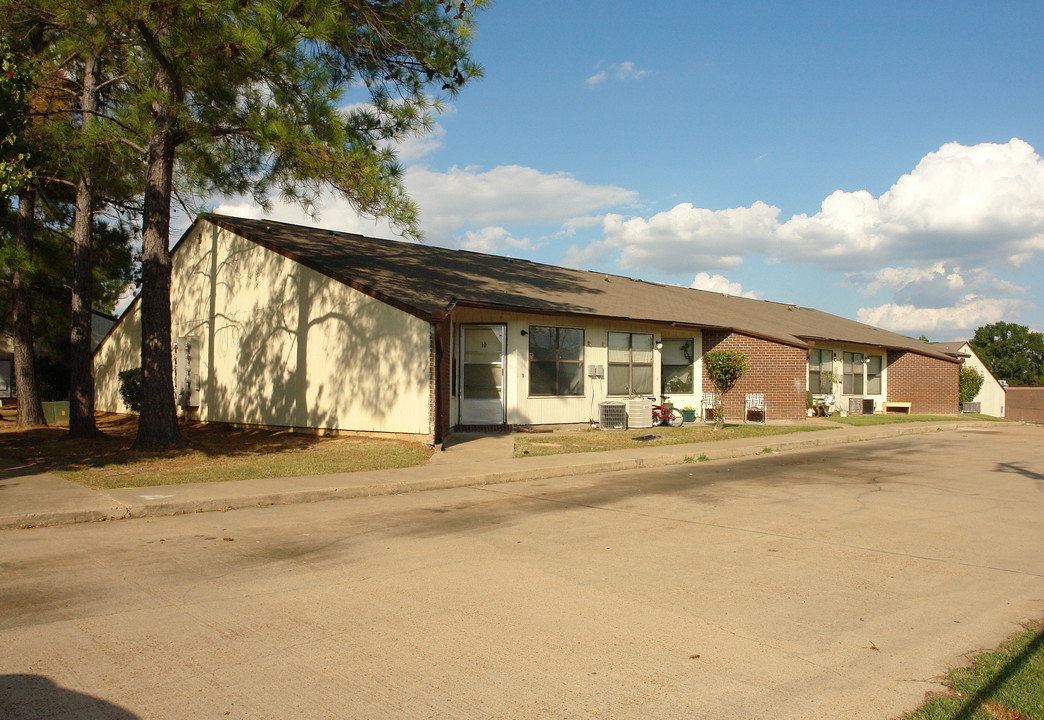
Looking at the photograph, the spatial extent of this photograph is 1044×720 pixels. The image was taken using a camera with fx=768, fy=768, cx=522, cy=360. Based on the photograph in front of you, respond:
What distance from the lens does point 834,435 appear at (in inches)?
765

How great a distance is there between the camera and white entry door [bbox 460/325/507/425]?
18.5 m

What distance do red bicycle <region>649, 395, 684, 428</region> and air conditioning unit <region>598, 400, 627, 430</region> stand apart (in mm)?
1717

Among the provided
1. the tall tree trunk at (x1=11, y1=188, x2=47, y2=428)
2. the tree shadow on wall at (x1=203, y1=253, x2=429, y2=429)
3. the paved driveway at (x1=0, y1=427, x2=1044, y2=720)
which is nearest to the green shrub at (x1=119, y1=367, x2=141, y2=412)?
the tall tree trunk at (x1=11, y1=188, x2=47, y2=428)

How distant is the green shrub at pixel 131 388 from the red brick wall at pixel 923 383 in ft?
93.3

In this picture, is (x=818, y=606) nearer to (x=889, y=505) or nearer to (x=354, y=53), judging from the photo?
(x=889, y=505)

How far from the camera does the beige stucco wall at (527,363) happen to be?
60.7ft

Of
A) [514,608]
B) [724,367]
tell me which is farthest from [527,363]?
[514,608]

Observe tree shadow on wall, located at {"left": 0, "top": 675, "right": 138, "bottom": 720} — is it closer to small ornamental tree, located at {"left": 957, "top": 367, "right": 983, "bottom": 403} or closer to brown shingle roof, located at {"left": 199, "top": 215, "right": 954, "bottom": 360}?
brown shingle roof, located at {"left": 199, "top": 215, "right": 954, "bottom": 360}

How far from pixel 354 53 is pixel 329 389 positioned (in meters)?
6.96

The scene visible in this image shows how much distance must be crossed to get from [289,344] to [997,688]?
16092 mm

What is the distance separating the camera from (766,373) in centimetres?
2317

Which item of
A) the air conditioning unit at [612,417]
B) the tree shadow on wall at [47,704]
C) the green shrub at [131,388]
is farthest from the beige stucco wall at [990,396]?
the tree shadow on wall at [47,704]

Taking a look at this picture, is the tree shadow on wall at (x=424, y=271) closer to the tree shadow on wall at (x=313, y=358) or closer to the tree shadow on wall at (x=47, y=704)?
the tree shadow on wall at (x=313, y=358)

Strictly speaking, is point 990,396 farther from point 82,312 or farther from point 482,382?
point 82,312
